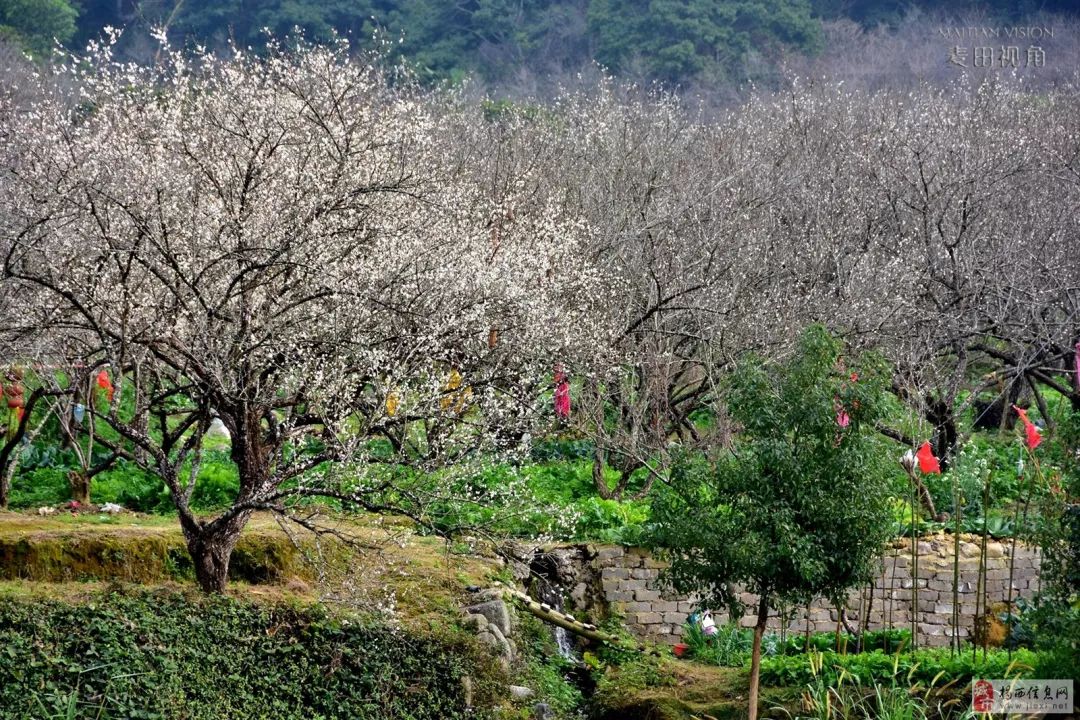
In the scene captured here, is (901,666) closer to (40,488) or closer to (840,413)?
(840,413)

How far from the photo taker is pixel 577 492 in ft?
43.9

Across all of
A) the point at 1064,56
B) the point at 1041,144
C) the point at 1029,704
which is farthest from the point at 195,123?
the point at 1064,56

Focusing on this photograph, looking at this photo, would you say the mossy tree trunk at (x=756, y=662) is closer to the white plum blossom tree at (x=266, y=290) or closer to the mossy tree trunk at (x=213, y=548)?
the white plum blossom tree at (x=266, y=290)

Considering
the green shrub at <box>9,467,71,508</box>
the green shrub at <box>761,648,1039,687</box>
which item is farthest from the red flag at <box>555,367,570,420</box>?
the green shrub at <box>9,467,71,508</box>

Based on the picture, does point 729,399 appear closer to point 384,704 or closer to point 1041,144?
point 384,704

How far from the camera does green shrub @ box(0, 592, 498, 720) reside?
723cm

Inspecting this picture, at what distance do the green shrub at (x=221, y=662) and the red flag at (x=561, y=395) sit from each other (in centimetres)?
316

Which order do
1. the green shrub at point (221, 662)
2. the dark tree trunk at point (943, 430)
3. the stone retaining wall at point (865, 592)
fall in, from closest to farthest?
the green shrub at point (221, 662)
the stone retaining wall at point (865, 592)
the dark tree trunk at point (943, 430)

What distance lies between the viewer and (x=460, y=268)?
420 inches

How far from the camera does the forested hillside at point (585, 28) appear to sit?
33125 mm

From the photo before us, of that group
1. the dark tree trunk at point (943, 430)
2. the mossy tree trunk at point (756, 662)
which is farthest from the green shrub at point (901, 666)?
the dark tree trunk at point (943, 430)

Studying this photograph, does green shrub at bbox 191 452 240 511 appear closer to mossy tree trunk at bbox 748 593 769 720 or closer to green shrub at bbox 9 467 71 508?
green shrub at bbox 9 467 71 508

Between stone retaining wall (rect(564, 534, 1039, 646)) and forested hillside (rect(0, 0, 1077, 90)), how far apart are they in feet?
72.3

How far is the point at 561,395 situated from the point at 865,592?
3.53 meters
